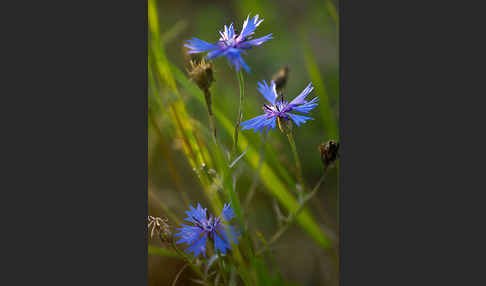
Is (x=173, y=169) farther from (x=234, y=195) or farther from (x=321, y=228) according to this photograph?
(x=321, y=228)

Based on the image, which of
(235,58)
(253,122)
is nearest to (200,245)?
(253,122)

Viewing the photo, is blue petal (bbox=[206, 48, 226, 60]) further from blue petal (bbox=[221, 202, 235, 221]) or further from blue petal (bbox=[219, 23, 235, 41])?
blue petal (bbox=[221, 202, 235, 221])

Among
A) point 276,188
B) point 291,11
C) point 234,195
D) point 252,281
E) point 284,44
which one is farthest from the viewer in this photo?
point 284,44

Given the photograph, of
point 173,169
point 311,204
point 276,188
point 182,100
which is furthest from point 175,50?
point 311,204

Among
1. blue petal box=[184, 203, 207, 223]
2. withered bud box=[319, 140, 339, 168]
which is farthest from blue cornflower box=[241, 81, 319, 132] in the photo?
blue petal box=[184, 203, 207, 223]

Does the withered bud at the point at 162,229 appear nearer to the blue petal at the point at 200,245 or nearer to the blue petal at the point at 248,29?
the blue petal at the point at 200,245

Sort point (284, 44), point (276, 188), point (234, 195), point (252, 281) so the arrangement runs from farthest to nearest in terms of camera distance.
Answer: point (284, 44)
point (276, 188)
point (252, 281)
point (234, 195)

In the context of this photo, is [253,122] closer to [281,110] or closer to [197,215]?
[281,110]
